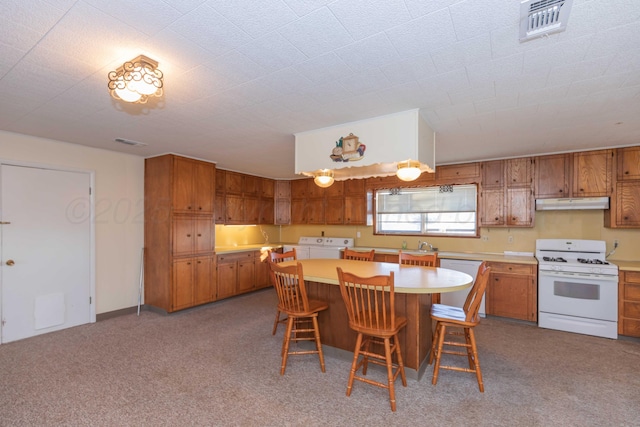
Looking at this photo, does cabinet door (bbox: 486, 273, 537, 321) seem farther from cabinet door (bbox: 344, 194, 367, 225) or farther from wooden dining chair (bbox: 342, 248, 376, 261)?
cabinet door (bbox: 344, 194, 367, 225)

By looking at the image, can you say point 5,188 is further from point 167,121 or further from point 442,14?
point 442,14

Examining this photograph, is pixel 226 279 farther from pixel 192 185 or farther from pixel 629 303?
pixel 629 303

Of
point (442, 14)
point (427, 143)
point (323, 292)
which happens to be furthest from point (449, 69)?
point (323, 292)

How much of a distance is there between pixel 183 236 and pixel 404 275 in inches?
135

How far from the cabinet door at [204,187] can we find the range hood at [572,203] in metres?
5.12

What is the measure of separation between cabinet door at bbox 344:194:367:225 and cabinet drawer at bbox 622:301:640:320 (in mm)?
3750

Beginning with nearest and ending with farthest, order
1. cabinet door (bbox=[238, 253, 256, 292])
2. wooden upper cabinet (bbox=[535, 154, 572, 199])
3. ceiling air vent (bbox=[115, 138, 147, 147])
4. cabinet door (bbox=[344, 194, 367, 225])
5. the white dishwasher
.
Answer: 1. ceiling air vent (bbox=[115, 138, 147, 147])
2. wooden upper cabinet (bbox=[535, 154, 572, 199])
3. the white dishwasher
4. cabinet door (bbox=[238, 253, 256, 292])
5. cabinet door (bbox=[344, 194, 367, 225])

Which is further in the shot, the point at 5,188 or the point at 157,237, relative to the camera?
the point at 157,237

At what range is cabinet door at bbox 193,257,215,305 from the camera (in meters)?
4.89

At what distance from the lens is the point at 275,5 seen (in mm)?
1493

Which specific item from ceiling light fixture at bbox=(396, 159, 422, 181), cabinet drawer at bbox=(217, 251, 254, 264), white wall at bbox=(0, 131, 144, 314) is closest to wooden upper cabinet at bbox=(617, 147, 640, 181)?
ceiling light fixture at bbox=(396, 159, 422, 181)

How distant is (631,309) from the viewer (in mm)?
3658

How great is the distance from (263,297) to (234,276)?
2.21 ft

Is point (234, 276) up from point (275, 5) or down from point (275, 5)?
down
